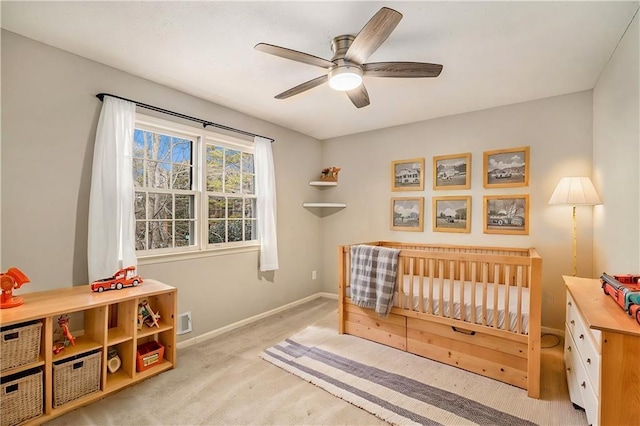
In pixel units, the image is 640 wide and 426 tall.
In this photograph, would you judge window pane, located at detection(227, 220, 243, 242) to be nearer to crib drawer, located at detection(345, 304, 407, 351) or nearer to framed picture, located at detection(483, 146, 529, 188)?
crib drawer, located at detection(345, 304, 407, 351)

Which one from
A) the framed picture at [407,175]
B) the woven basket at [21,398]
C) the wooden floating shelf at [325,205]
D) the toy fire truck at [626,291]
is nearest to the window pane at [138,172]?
the woven basket at [21,398]

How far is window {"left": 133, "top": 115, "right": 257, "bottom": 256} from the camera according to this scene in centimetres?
262

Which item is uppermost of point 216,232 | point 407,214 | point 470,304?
point 407,214

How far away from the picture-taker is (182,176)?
9.52 feet

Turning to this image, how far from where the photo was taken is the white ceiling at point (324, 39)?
5.51 feet

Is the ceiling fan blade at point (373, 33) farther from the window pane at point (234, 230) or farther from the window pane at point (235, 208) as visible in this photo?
the window pane at point (234, 230)

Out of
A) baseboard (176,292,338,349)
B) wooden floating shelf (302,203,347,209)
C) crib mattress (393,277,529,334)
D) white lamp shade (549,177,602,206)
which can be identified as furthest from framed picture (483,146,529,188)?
baseboard (176,292,338,349)

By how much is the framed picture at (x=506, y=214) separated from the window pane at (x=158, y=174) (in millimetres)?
3351

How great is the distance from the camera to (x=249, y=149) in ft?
11.4

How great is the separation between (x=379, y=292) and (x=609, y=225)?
185 cm

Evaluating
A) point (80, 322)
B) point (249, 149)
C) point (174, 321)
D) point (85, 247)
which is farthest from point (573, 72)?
point (80, 322)

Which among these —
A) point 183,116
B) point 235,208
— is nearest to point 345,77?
point 183,116

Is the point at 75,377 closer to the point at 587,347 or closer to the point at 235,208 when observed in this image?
the point at 235,208

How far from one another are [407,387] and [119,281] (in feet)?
7.39
